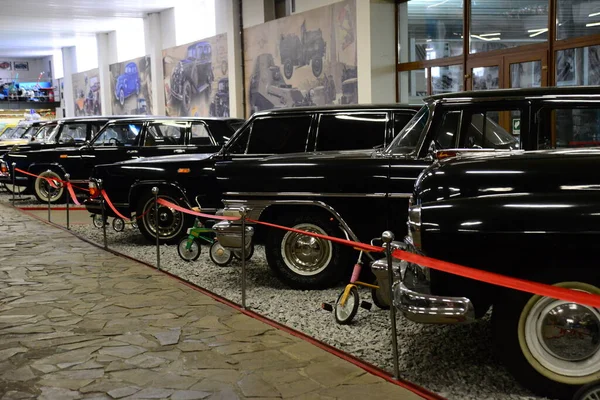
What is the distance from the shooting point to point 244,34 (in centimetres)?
2159

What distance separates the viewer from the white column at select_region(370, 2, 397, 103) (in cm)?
1616

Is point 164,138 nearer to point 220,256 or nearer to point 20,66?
point 220,256

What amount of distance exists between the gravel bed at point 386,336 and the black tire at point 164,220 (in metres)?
1.52

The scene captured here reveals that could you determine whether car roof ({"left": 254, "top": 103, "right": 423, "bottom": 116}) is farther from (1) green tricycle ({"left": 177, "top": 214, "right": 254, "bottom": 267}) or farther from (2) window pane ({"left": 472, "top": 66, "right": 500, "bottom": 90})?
(2) window pane ({"left": 472, "top": 66, "right": 500, "bottom": 90})

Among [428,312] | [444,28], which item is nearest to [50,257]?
[428,312]

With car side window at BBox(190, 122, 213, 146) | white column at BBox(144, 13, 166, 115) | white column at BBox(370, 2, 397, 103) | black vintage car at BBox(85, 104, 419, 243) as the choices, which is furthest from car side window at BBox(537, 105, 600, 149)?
white column at BBox(144, 13, 166, 115)

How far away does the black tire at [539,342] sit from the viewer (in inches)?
164

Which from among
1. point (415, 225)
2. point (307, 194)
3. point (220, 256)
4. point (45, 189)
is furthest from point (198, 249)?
point (45, 189)

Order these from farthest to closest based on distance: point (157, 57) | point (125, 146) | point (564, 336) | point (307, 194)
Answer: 1. point (157, 57)
2. point (125, 146)
3. point (307, 194)
4. point (564, 336)

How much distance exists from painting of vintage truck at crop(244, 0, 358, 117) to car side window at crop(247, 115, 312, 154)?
28.6ft

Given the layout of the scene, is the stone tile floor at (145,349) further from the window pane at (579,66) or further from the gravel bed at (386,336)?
the window pane at (579,66)

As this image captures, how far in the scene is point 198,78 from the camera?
24.5 m

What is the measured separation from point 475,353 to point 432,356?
32 centimetres

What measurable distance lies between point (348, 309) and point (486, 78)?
9.63m
